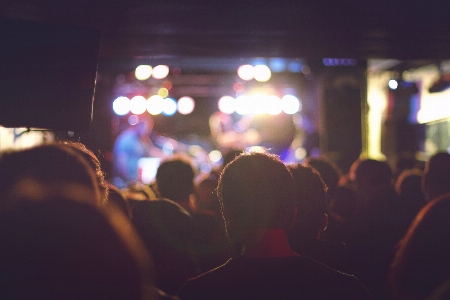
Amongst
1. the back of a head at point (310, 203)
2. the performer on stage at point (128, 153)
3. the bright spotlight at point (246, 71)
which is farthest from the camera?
the performer on stage at point (128, 153)

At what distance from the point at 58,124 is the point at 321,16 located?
2.41 metres

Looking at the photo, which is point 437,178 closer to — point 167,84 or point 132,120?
point 167,84

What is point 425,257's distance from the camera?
183 cm

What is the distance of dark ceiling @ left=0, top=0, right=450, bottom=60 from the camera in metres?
3.89

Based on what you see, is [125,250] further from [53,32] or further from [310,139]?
[310,139]

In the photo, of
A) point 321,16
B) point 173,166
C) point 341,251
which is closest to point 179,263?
point 341,251

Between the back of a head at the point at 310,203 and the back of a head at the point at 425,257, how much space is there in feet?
4.17

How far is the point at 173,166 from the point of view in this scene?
4520 millimetres

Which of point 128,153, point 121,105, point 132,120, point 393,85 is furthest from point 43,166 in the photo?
point 132,120

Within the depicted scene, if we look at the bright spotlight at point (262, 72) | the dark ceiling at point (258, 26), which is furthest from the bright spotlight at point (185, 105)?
the dark ceiling at point (258, 26)

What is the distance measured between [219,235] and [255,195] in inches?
65.4

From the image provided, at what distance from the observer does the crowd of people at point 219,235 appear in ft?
3.66

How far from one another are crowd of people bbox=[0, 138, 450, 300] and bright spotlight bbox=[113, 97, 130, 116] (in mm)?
7149

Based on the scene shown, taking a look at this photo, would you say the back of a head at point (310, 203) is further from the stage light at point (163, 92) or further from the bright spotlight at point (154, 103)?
the stage light at point (163, 92)
